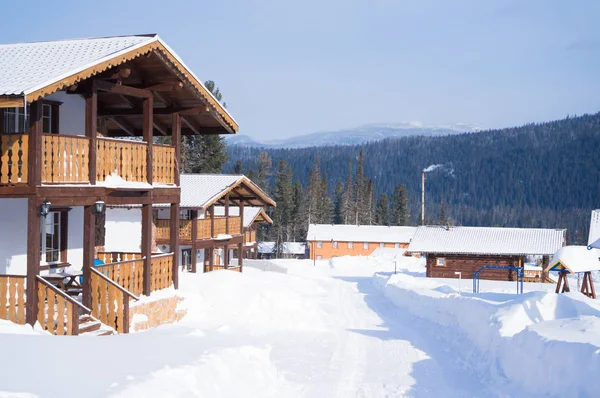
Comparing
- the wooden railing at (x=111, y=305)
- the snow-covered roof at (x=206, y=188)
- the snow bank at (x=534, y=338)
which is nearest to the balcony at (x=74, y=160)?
the wooden railing at (x=111, y=305)

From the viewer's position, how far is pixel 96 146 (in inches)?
496

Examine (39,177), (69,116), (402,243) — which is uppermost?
(69,116)

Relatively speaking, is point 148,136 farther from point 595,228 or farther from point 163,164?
point 595,228

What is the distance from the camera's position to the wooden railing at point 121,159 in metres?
12.8

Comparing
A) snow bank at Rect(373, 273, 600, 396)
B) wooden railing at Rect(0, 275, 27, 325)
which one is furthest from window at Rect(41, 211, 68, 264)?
snow bank at Rect(373, 273, 600, 396)

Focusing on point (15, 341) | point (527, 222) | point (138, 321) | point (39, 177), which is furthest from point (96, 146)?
point (527, 222)

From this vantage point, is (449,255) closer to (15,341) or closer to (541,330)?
(541,330)

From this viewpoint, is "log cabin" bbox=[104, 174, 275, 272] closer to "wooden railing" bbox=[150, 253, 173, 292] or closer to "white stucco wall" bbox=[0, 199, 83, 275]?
"wooden railing" bbox=[150, 253, 173, 292]

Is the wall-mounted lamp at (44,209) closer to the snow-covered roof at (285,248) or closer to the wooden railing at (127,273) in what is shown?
the wooden railing at (127,273)

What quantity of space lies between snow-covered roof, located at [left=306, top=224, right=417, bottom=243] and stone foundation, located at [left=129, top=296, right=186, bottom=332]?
6021 cm

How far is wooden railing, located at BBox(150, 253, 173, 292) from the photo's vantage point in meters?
14.9

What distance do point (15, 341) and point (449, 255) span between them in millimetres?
38899

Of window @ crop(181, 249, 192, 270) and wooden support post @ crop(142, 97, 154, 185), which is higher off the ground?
wooden support post @ crop(142, 97, 154, 185)

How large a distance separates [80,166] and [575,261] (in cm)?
2116
